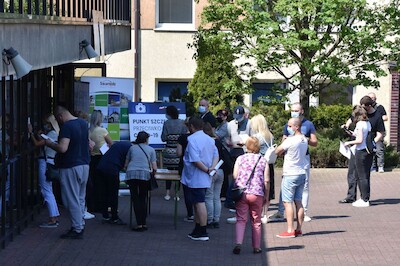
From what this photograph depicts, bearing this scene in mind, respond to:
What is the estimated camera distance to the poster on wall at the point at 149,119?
62.8 feet

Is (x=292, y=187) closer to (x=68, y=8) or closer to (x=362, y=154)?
(x=362, y=154)

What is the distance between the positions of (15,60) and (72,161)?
307cm

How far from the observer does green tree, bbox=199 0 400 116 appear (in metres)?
22.7

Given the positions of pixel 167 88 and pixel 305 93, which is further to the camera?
pixel 167 88

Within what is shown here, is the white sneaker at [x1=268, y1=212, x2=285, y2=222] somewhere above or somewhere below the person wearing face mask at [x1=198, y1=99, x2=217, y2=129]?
below

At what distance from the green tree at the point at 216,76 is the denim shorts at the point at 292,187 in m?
10.3

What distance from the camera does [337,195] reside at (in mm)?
19109

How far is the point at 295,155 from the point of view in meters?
13.6

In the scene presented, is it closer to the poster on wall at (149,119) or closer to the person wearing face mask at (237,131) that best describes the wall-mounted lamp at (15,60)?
the person wearing face mask at (237,131)

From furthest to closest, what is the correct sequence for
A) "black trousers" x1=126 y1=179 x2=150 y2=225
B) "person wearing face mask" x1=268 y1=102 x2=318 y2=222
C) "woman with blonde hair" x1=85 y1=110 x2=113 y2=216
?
"woman with blonde hair" x1=85 y1=110 x2=113 y2=216 < "person wearing face mask" x1=268 y1=102 x2=318 y2=222 < "black trousers" x1=126 y1=179 x2=150 y2=225

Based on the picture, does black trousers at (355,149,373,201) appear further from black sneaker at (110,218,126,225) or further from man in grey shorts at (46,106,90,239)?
man in grey shorts at (46,106,90,239)

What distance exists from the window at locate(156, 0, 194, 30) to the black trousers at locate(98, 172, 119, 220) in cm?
1561


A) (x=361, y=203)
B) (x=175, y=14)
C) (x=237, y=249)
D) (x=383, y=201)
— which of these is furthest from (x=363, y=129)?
(x=175, y=14)

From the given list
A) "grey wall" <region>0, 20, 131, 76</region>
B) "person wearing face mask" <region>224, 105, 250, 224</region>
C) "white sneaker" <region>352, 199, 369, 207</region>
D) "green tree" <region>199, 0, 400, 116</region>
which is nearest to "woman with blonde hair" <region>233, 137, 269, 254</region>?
"grey wall" <region>0, 20, 131, 76</region>
